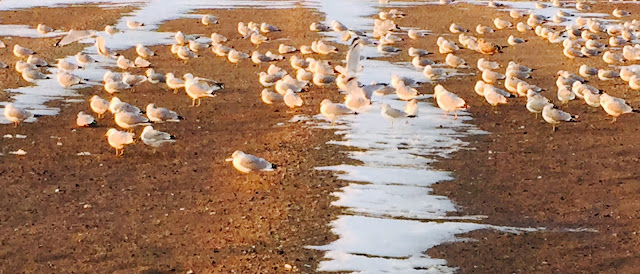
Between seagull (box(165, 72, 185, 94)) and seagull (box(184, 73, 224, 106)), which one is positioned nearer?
seagull (box(184, 73, 224, 106))

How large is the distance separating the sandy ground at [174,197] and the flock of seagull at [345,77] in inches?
11.7

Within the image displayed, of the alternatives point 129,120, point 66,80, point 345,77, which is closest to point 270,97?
point 345,77

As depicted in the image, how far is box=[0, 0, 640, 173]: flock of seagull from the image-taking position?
14.9 m

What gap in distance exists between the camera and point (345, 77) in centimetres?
1800

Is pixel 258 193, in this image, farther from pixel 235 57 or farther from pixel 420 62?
pixel 235 57

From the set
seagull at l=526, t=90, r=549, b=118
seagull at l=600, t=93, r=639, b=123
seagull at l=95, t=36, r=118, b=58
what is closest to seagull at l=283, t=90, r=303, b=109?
seagull at l=526, t=90, r=549, b=118

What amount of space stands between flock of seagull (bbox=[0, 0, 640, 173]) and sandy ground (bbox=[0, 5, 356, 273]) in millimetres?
296

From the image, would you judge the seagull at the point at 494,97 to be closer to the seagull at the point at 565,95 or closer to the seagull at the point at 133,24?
the seagull at the point at 565,95

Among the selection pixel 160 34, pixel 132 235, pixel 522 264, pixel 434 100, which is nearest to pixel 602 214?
pixel 522 264

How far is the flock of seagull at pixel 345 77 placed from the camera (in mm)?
14875

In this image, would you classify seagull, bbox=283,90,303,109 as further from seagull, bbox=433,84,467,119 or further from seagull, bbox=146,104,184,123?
seagull, bbox=433,84,467,119

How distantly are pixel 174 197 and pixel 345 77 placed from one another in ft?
24.0

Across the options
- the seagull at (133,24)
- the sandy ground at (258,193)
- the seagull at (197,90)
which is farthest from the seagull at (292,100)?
the seagull at (133,24)

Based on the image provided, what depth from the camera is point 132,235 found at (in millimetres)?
9750
